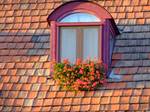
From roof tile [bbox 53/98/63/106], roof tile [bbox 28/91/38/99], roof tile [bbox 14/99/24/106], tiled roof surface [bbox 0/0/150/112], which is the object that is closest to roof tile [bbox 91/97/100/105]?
tiled roof surface [bbox 0/0/150/112]

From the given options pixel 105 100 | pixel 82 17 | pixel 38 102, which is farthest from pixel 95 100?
pixel 82 17

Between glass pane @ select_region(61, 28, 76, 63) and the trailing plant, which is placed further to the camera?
glass pane @ select_region(61, 28, 76, 63)

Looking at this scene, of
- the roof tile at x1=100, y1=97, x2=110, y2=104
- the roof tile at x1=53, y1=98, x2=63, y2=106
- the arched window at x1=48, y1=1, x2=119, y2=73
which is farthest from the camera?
the arched window at x1=48, y1=1, x2=119, y2=73

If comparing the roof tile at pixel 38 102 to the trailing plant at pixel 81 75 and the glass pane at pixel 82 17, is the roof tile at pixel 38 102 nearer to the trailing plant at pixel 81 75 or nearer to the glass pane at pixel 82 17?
the trailing plant at pixel 81 75

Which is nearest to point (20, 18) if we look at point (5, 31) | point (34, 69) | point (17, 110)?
point (5, 31)

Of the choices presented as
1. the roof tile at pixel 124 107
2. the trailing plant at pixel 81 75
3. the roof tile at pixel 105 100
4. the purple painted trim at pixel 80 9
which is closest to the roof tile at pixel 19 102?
the trailing plant at pixel 81 75

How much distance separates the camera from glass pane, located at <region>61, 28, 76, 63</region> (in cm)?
1323

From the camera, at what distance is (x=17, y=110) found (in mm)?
12922

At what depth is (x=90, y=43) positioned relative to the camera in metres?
13.2

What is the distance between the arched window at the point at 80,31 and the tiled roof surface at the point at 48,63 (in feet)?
1.44

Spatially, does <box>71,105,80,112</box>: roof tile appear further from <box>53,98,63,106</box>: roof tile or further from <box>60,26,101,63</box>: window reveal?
<box>60,26,101,63</box>: window reveal

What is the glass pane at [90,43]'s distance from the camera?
13.2 m

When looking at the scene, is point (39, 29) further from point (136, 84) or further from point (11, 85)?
point (136, 84)

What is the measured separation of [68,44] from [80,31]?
33 centimetres
